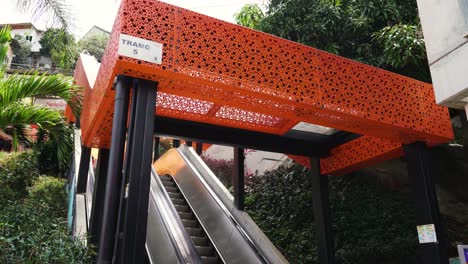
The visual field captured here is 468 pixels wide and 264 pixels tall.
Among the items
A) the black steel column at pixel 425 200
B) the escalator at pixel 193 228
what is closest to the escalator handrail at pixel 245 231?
the escalator at pixel 193 228

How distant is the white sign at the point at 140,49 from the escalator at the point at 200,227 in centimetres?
353

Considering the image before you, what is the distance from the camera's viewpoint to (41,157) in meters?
10.0

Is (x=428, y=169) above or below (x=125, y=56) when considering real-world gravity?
below

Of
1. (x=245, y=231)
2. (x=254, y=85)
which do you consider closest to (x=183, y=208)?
(x=245, y=231)

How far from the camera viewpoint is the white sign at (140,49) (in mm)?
3625

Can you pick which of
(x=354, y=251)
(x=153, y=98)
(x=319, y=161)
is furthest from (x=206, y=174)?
(x=153, y=98)

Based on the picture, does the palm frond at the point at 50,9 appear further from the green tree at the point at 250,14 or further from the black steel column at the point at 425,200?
the black steel column at the point at 425,200

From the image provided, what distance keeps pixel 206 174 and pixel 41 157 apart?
14.7 feet

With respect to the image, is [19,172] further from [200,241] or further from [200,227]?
[200,241]

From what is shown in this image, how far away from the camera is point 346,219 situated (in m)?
8.12

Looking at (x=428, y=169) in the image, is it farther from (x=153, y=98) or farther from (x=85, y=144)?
(x=85, y=144)

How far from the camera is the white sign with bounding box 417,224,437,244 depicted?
5082mm

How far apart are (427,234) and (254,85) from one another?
10.3 feet

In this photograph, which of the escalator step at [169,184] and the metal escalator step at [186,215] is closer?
the metal escalator step at [186,215]
